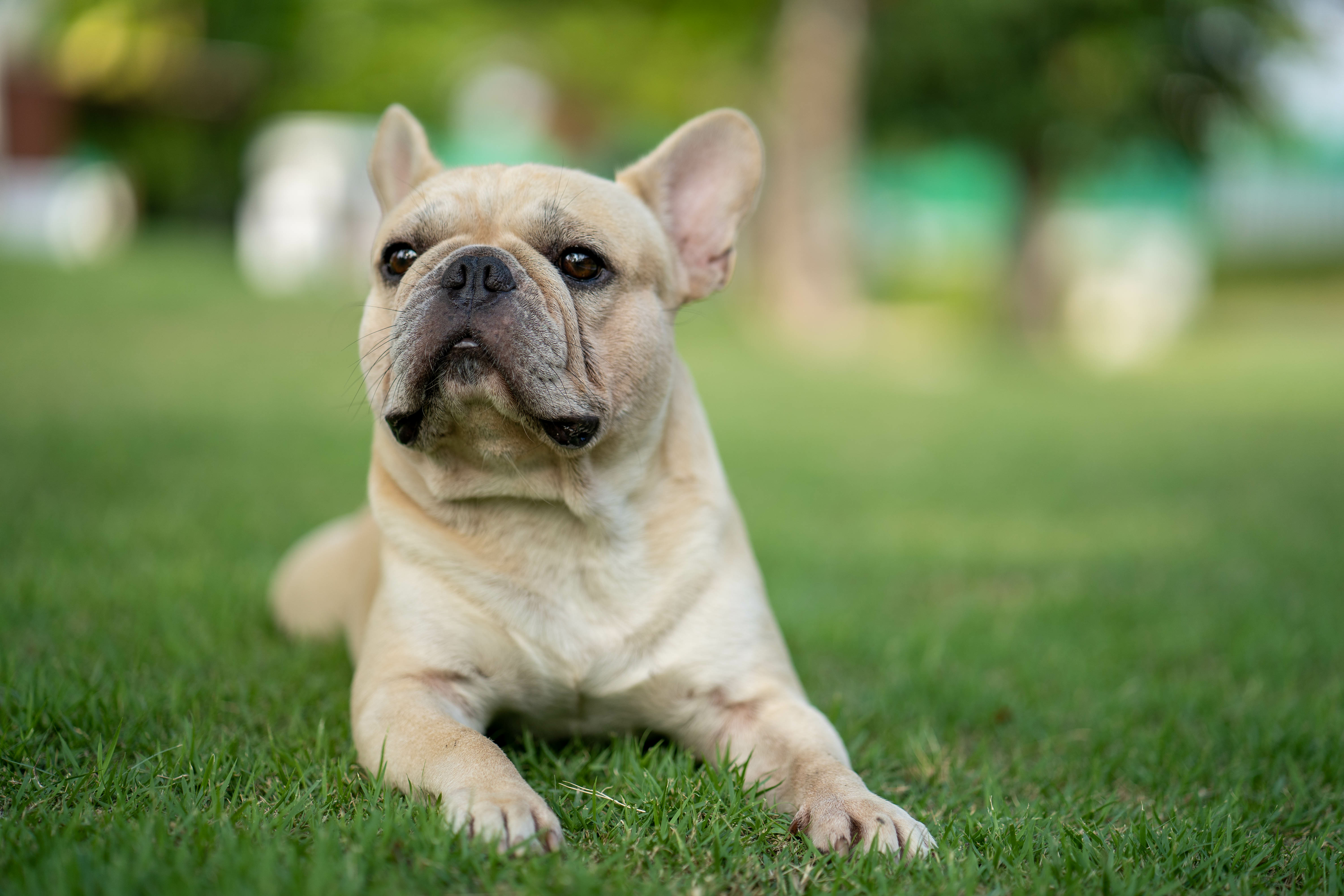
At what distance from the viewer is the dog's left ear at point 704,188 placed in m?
3.78

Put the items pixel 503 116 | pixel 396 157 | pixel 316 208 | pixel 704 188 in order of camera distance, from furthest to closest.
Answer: pixel 503 116
pixel 316 208
pixel 396 157
pixel 704 188

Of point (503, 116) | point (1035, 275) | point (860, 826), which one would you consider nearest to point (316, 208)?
point (503, 116)

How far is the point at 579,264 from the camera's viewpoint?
3287 millimetres

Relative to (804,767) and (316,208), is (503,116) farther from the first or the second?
(804,767)

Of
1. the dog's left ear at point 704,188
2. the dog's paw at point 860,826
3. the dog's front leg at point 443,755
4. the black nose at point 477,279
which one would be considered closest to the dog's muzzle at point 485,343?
the black nose at point 477,279

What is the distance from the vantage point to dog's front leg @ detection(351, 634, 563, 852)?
249cm

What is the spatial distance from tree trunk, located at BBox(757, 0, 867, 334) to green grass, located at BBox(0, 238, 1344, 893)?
765 cm

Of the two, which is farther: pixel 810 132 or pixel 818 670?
pixel 810 132

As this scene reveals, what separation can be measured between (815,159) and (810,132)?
16.3 inches

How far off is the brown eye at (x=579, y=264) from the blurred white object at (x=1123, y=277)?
→ 1762 centimetres

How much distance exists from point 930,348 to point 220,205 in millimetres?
21846

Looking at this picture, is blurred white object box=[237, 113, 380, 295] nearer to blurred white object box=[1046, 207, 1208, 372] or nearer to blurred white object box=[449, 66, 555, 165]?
blurred white object box=[449, 66, 555, 165]

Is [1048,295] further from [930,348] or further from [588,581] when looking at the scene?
[588,581]

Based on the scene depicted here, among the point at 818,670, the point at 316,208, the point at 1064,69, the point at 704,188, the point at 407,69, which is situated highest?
the point at 1064,69
